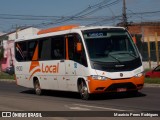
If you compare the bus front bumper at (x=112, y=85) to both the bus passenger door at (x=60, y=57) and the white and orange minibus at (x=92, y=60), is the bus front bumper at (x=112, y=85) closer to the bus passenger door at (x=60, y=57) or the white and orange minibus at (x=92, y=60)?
the white and orange minibus at (x=92, y=60)

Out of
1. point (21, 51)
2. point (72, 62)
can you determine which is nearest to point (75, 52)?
point (72, 62)

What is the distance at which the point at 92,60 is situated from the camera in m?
17.1

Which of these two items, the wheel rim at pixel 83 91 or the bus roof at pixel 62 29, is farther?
the bus roof at pixel 62 29

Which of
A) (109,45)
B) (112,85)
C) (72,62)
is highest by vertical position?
(109,45)

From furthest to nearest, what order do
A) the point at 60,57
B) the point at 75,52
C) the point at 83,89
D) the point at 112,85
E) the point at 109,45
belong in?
1. the point at 60,57
2. the point at 75,52
3. the point at 83,89
4. the point at 109,45
5. the point at 112,85

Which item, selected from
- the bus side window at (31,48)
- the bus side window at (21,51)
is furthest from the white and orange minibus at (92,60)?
the bus side window at (21,51)

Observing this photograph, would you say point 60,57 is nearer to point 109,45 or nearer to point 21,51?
point 109,45

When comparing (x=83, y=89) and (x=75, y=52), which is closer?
(x=83, y=89)

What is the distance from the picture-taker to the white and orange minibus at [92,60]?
1695 centimetres

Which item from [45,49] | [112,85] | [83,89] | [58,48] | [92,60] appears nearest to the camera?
[112,85]

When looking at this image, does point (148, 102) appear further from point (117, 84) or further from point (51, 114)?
point (51, 114)

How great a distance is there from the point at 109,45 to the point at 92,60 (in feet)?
3.19

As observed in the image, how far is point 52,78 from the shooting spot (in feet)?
67.7

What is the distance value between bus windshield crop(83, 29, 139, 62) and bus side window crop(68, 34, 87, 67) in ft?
1.12
